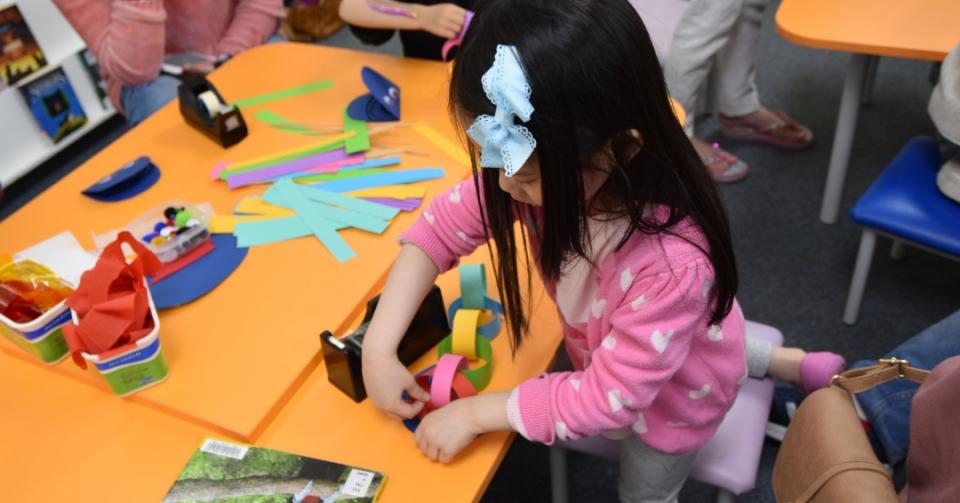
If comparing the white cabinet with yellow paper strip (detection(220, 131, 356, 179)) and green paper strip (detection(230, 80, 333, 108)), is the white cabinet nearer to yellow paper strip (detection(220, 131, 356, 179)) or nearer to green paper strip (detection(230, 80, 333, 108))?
green paper strip (detection(230, 80, 333, 108))

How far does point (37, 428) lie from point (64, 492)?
120 millimetres

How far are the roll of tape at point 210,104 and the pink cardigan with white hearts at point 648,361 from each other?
0.72m

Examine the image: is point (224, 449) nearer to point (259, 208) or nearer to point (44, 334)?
point (44, 334)

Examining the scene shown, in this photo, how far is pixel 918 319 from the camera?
1.81 metres

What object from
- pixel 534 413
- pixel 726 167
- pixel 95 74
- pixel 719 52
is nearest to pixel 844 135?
pixel 726 167

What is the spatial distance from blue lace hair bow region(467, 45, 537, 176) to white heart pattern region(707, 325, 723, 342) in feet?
1.25

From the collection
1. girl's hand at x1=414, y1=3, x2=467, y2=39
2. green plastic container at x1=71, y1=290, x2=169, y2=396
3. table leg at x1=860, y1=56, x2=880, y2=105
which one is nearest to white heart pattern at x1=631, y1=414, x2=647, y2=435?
green plastic container at x1=71, y1=290, x2=169, y2=396

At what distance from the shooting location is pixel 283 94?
1520 mm

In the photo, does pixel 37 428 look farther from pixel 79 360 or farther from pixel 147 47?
pixel 147 47

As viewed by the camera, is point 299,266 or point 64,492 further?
point 299,266

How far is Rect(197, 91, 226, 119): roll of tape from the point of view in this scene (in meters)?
1.35

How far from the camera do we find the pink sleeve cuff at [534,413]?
2.73 ft

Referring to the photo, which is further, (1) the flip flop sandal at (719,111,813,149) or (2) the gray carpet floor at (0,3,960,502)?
(1) the flip flop sandal at (719,111,813,149)

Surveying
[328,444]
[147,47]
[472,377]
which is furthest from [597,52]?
[147,47]
